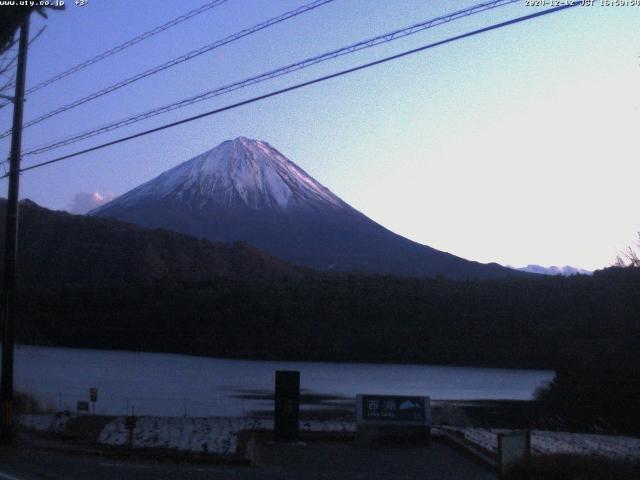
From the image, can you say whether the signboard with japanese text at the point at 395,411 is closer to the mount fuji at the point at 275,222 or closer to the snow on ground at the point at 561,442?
the snow on ground at the point at 561,442

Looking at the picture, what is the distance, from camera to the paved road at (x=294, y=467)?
16.9 meters

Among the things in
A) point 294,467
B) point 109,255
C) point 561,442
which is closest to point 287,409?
point 294,467

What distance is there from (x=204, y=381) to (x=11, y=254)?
24336 mm

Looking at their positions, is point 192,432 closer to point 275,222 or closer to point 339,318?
point 339,318

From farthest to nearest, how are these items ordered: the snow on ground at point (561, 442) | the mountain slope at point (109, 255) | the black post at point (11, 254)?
the mountain slope at point (109, 255)
the snow on ground at point (561, 442)
the black post at point (11, 254)

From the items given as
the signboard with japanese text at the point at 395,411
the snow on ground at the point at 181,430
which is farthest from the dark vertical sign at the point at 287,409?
the signboard with japanese text at the point at 395,411

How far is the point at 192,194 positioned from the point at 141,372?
10322 cm

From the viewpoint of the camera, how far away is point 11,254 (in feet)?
71.3

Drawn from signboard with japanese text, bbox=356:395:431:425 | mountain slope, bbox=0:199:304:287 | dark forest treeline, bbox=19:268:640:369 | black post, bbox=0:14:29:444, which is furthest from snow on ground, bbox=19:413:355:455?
mountain slope, bbox=0:199:304:287

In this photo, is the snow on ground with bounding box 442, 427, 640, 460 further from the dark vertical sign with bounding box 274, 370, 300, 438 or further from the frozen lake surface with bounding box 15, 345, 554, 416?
the frozen lake surface with bounding box 15, 345, 554, 416

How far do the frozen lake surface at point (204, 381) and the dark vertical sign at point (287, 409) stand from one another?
11.3 m

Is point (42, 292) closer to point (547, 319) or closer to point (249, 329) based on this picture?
point (249, 329)

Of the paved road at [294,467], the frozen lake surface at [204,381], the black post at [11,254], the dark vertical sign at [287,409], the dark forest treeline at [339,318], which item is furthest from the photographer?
the dark forest treeline at [339,318]

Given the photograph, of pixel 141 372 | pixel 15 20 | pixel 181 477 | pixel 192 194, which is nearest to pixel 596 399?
pixel 141 372
